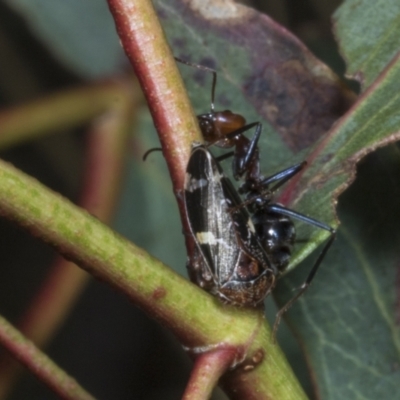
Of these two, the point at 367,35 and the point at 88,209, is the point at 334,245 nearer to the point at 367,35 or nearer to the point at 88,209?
the point at 367,35

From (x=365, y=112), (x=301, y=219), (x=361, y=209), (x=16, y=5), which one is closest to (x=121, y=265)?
(x=301, y=219)

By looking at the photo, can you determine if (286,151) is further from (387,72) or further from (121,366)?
(121,366)

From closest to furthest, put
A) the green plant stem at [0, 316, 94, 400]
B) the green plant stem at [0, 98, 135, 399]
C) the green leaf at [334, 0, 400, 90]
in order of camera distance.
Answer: the green plant stem at [0, 316, 94, 400]
the green leaf at [334, 0, 400, 90]
the green plant stem at [0, 98, 135, 399]

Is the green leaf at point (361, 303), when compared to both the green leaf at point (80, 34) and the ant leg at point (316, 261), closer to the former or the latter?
the ant leg at point (316, 261)

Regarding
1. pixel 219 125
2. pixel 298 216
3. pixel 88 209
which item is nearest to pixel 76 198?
pixel 88 209

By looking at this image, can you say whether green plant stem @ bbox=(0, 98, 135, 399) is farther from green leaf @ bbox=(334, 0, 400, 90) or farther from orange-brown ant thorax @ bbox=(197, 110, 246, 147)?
green leaf @ bbox=(334, 0, 400, 90)

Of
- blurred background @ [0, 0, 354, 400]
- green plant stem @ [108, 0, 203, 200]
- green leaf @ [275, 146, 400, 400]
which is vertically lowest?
blurred background @ [0, 0, 354, 400]

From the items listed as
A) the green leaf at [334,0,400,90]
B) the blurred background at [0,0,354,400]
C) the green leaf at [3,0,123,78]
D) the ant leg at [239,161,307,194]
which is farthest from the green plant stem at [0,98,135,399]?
the green leaf at [334,0,400,90]
